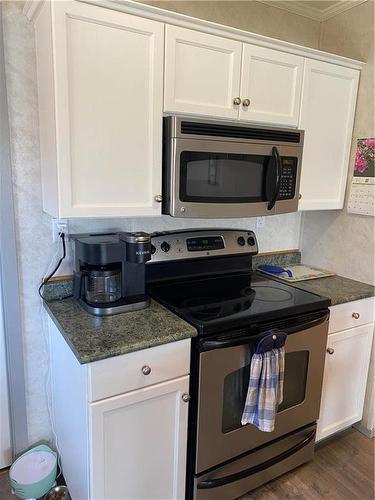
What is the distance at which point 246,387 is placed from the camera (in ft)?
5.23

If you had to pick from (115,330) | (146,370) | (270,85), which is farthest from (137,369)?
(270,85)

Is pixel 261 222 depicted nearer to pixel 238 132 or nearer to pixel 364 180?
pixel 364 180

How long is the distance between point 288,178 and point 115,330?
3.70ft

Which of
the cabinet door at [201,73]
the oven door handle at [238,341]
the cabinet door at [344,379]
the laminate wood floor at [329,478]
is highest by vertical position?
the cabinet door at [201,73]

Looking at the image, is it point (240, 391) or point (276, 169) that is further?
point (276, 169)

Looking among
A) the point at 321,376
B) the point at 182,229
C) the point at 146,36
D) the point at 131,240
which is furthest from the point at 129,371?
the point at 146,36

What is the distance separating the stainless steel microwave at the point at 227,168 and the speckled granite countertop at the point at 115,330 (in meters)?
0.45

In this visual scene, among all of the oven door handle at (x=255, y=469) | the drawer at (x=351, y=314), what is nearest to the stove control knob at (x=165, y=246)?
the drawer at (x=351, y=314)

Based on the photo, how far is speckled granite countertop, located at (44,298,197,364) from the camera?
126 cm

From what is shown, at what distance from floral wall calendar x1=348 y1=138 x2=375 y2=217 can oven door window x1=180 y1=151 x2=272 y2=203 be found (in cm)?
68

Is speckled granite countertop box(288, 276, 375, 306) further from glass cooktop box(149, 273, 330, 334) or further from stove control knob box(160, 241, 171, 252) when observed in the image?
stove control knob box(160, 241, 171, 252)

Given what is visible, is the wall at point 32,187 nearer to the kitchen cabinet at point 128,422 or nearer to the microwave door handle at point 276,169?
the kitchen cabinet at point 128,422

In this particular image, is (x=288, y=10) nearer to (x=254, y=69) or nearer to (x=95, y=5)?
(x=254, y=69)

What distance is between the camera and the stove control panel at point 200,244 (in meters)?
1.82
